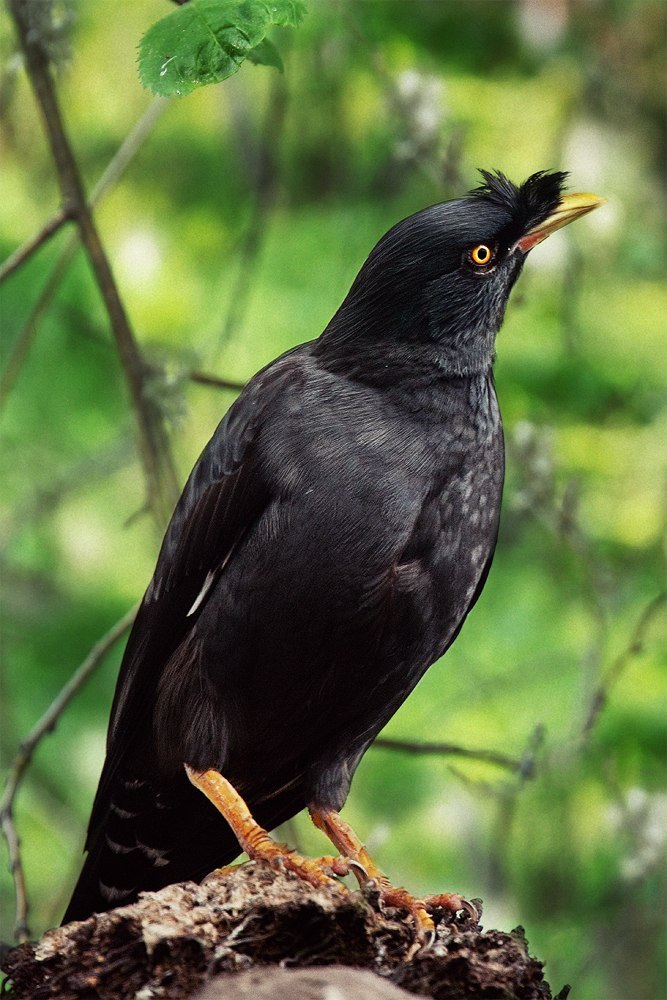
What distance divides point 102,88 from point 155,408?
14.0 feet

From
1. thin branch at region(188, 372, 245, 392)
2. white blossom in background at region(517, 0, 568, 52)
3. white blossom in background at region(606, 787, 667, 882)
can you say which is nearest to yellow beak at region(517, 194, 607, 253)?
thin branch at region(188, 372, 245, 392)

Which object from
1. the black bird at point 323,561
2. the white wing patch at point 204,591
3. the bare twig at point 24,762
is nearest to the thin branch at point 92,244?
the bare twig at point 24,762

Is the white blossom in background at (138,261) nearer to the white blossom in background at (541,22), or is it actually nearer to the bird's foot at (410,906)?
the white blossom in background at (541,22)

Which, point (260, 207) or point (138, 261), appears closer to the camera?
point (260, 207)

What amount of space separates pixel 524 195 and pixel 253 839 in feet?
6.04

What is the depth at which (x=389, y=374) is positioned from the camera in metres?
3.28

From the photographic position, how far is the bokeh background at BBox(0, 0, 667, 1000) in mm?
6039

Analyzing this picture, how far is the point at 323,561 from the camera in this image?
307 centimetres

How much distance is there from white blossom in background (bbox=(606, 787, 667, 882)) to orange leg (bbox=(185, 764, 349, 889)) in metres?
2.21

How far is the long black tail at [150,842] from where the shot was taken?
3574mm

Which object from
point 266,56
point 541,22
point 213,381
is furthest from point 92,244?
point 541,22

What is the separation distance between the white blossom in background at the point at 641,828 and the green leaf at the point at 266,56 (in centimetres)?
311

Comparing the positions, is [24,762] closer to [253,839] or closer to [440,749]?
[253,839]

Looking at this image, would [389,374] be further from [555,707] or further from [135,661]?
[555,707]
